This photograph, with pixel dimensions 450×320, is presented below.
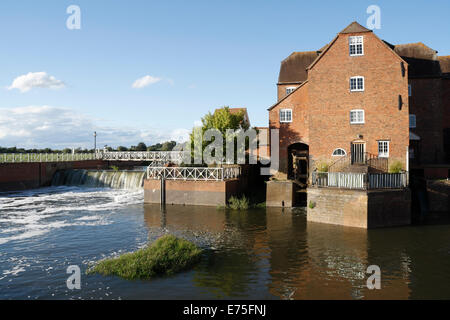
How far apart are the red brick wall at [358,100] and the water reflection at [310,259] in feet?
23.8

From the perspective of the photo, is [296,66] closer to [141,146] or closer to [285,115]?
[285,115]

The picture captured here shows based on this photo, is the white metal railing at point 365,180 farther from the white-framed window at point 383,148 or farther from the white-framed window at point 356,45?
the white-framed window at point 356,45

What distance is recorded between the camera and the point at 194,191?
26578mm

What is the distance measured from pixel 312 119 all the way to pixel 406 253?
13.4 meters

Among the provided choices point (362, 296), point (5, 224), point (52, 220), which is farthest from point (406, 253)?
point (5, 224)

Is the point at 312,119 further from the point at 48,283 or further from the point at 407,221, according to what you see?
the point at 48,283

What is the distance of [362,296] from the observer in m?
9.97

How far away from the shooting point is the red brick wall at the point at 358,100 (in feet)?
75.8

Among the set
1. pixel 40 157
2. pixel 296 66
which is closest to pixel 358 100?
pixel 296 66

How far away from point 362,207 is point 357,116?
8.85 meters

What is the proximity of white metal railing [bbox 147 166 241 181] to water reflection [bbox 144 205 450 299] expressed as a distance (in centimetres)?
608

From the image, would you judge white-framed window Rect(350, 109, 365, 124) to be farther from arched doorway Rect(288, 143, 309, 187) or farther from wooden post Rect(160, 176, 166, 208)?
wooden post Rect(160, 176, 166, 208)

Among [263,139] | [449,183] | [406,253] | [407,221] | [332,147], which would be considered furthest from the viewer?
[263,139]
